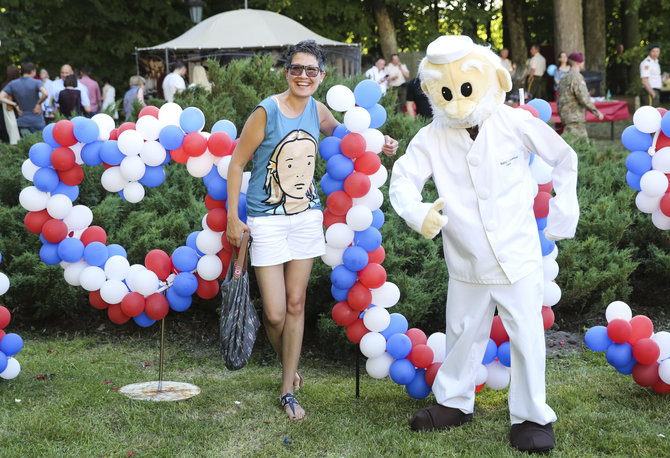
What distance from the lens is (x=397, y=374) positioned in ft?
13.7

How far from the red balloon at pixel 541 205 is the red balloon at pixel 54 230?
2.65 m

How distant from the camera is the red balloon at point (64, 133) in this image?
422cm

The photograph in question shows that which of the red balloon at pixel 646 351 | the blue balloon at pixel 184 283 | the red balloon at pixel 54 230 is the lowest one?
the red balloon at pixel 646 351

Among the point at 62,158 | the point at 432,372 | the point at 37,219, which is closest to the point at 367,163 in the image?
the point at 432,372

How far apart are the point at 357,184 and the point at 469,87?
0.83 m

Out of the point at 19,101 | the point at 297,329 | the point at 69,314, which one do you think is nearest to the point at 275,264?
the point at 297,329

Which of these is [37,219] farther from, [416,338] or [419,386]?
[419,386]

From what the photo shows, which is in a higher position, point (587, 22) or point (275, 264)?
point (587, 22)

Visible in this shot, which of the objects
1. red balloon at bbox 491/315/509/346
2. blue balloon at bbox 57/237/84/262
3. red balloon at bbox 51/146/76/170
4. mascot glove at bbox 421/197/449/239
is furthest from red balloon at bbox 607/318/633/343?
red balloon at bbox 51/146/76/170

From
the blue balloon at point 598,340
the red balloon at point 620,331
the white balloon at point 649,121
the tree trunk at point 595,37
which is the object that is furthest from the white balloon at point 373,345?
the tree trunk at point 595,37

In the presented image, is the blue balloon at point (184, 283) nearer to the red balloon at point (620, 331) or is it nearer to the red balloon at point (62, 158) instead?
the red balloon at point (62, 158)

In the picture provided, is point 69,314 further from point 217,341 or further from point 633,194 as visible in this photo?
point 633,194

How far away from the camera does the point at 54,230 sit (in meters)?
4.36

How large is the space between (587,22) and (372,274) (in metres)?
19.3
